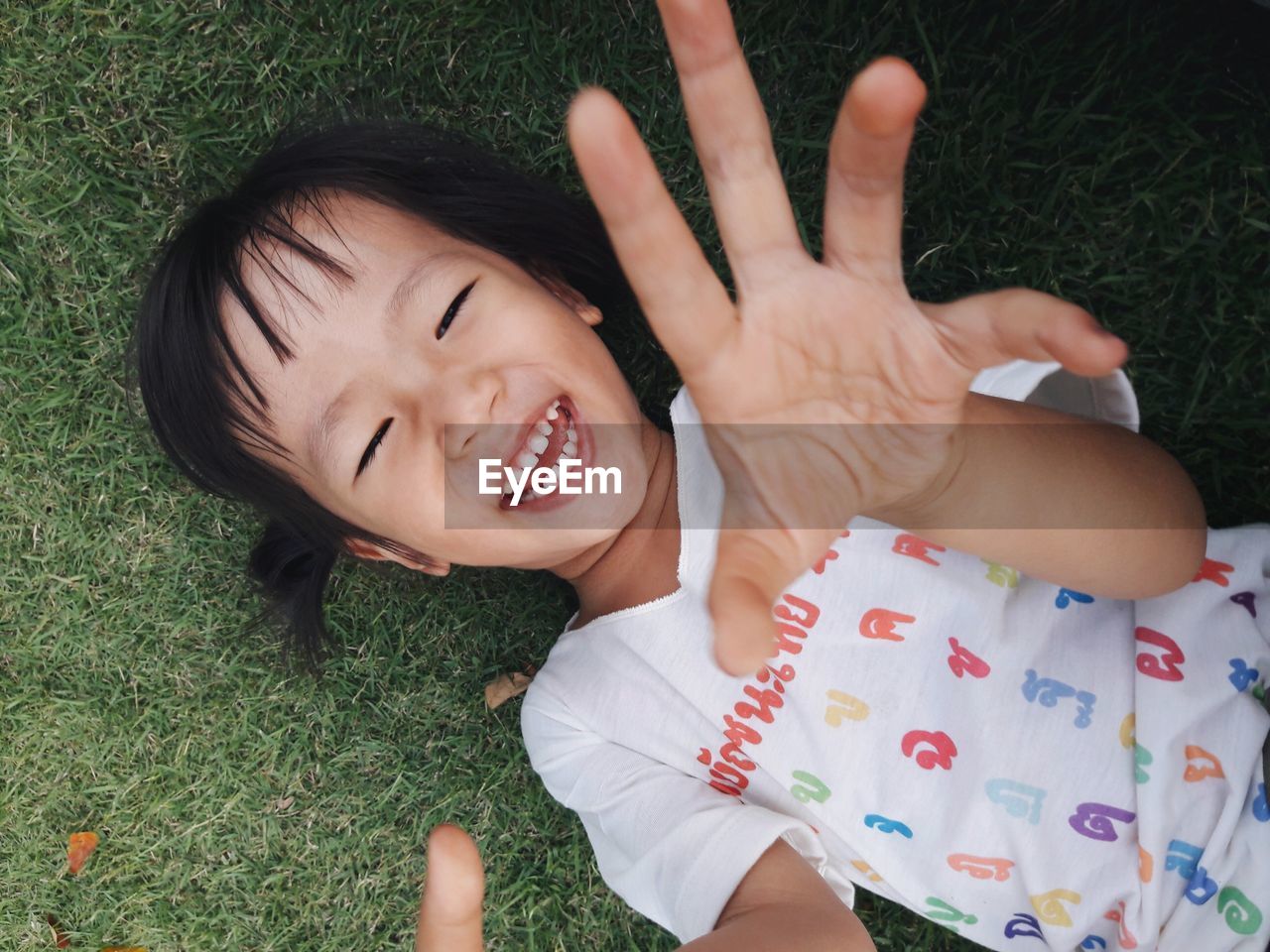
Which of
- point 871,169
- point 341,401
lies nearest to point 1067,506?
point 871,169

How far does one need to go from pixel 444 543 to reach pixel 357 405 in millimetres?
242

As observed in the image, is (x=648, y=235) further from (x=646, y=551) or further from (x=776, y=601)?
(x=646, y=551)

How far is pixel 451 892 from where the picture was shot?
0.97m

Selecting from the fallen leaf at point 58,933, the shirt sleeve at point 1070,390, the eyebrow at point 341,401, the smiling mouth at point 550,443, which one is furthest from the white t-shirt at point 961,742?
the fallen leaf at point 58,933

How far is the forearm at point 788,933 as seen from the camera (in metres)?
1.27

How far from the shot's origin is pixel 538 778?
80.4 inches

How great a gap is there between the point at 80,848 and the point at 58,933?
8.4 inches

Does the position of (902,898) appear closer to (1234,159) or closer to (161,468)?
(1234,159)

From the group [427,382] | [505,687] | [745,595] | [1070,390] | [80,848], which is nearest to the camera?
[745,595]

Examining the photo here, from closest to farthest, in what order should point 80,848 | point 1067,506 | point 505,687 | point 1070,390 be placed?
point 1067,506, point 1070,390, point 505,687, point 80,848

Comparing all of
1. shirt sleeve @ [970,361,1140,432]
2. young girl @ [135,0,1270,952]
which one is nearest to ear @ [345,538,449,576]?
young girl @ [135,0,1270,952]

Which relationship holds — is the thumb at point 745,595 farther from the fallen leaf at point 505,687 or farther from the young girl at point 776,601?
the fallen leaf at point 505,687

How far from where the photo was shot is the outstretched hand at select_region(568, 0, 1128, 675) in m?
0.83

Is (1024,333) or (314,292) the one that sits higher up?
(1024,333)
